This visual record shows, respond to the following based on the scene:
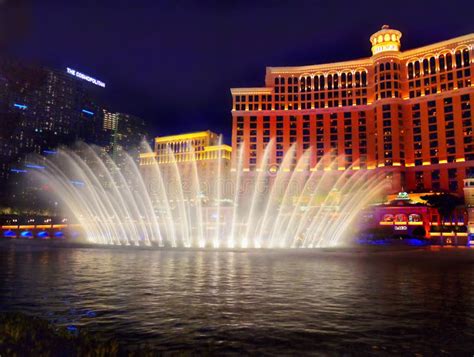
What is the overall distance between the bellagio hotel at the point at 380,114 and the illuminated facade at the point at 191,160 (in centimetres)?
2187

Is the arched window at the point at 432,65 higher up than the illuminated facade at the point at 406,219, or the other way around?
the arched window at the point at 432,65

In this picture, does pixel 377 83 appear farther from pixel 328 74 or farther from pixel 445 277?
pixel 445 277

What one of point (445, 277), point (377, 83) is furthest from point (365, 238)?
point (377, 83)

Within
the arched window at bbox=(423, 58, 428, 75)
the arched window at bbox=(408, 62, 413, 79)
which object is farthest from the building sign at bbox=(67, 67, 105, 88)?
the arched window at bbox=(423, 58, 428, 75)

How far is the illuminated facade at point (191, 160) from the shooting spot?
139 meters

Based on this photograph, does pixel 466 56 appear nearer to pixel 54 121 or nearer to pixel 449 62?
pixel 449 62

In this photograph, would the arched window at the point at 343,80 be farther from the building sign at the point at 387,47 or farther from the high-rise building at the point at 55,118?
the high-rise building at the point at 55,118

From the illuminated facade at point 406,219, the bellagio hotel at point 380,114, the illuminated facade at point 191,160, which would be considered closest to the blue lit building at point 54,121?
the illuminated facade at point 191,160

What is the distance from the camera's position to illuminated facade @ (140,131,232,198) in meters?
139

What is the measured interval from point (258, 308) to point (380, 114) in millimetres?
103985

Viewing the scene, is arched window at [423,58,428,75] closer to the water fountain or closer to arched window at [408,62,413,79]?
arched window at [408,62,413,79]

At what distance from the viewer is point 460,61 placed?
99.6 m

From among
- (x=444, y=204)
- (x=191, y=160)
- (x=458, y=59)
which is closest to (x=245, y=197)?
(x=191, y=160)

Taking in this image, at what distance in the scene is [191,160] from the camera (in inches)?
5625
